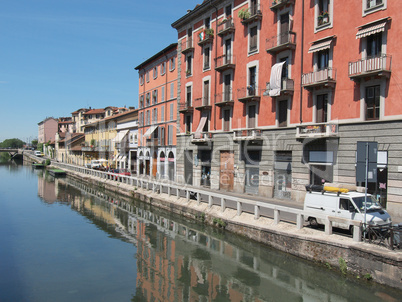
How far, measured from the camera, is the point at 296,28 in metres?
21.0

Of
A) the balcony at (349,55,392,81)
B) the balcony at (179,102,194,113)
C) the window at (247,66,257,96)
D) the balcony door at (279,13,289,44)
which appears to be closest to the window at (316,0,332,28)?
the balcony door at (279,13,289,44)

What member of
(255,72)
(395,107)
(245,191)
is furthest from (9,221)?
(395,107)

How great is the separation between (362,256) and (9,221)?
817 inches

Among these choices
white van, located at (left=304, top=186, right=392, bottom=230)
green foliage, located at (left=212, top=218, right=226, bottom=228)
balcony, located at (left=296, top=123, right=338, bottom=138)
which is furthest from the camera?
balcony, located at (left=296, top=123, right=338, bottom=138)

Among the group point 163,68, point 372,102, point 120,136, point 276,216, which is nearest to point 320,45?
point 372,102

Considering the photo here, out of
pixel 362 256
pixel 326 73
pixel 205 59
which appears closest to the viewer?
pixel 362 256

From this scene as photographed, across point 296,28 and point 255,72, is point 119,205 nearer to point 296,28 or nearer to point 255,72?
point 255,72

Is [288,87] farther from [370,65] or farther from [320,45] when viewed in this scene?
[370,65]

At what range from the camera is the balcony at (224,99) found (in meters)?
26.6

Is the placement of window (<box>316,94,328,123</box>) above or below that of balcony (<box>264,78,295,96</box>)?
below

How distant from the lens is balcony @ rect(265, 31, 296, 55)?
21.0 meters

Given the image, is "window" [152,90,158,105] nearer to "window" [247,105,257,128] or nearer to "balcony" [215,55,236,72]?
"balcony" [215,55,236,72]

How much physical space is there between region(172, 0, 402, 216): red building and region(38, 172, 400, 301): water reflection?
7.11m

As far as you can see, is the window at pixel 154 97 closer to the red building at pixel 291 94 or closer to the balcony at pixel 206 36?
the red building at pixel 291 94
